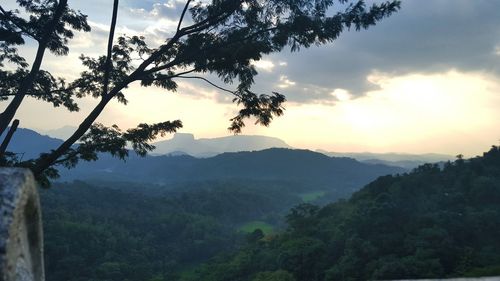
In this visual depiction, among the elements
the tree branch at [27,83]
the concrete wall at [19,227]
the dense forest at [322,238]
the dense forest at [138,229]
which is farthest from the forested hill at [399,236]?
the concrete wall at [19,227]

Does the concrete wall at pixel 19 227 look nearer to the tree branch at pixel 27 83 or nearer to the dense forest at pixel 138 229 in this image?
the tree branch at pixel 27 83

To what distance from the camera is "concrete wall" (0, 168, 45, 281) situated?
1158mm

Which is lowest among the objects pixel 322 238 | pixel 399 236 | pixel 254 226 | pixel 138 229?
pixel 254 226

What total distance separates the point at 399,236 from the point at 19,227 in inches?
1892

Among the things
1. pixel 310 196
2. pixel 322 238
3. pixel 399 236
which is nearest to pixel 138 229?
pixel 322 238

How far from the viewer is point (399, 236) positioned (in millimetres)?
45125

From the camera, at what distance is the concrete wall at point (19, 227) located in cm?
116

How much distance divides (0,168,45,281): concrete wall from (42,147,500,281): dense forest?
3259cm

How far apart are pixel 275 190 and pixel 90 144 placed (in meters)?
164

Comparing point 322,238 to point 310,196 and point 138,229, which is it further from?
point 310,196

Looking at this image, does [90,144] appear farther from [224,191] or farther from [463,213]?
[224,191]

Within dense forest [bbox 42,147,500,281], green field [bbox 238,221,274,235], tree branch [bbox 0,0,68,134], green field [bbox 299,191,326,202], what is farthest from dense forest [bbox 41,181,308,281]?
tree branch [bbox 0,0,68,134]

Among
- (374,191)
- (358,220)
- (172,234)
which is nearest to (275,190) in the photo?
(172,234)

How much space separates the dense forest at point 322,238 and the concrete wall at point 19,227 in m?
32.6
